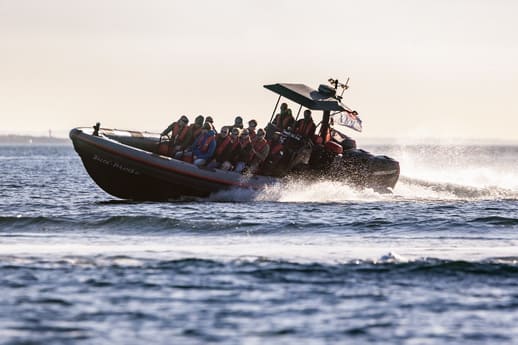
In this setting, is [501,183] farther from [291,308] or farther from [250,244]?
[291,308]

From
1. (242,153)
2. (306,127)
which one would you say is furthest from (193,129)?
(306,127)

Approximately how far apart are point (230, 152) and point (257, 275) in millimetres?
11695

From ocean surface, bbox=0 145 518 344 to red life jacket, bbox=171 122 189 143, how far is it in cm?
204

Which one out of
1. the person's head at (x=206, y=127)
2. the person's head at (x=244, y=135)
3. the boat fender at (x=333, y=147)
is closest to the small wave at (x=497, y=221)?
the boat fender at (x=333, y=147)

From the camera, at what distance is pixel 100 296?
12.3 meters

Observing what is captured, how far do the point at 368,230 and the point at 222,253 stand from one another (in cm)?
447

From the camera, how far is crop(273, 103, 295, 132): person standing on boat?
26359 mm

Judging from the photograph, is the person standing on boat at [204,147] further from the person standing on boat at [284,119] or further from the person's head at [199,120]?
the person standing on boat at [284,119]

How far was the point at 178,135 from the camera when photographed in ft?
83.6

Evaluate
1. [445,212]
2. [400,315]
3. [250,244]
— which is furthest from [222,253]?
[445,212]

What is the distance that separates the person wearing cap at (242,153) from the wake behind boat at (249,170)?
0.61 feet

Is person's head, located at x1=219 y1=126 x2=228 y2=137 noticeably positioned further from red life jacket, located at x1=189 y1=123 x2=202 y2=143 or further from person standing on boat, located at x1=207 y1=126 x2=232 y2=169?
red life jacket, located at x1=189 y1=123 x2=202 y2=143

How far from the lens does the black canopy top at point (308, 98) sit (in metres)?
26.2

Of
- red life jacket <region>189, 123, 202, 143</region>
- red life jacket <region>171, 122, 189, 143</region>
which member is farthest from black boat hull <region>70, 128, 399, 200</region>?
red life jacket <region>189, 123, 202, 143</region>
